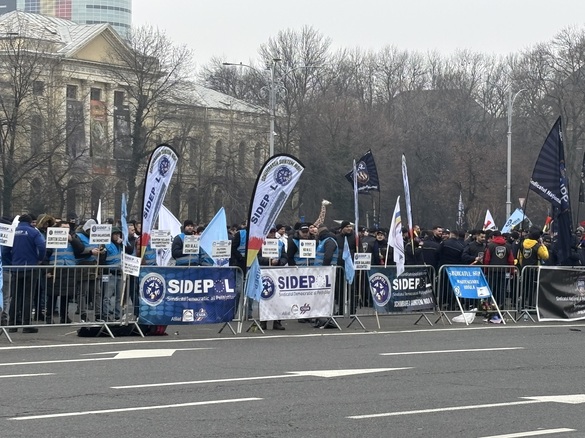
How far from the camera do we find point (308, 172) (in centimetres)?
7662


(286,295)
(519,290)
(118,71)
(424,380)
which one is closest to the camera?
(424,380)

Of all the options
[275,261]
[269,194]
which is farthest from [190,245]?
[275,261]

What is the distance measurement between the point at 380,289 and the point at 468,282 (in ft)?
6.55

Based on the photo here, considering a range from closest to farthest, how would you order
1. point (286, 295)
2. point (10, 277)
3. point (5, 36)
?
point (10, 277)
point (286, 295)
point (5, 36)

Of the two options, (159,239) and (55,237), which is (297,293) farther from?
(55,237)

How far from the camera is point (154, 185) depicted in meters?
19.2

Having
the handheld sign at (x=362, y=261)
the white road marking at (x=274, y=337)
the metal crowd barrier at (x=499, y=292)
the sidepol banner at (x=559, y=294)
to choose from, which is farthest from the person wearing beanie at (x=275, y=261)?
the sidepol banner at (x=559, y=294)

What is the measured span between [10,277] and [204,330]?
11.1 feet

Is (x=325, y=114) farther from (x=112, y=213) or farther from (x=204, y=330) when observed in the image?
(x=204, y=330)

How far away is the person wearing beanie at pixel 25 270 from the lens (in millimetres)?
18047

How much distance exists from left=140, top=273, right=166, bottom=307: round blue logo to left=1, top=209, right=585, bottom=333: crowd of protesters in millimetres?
184

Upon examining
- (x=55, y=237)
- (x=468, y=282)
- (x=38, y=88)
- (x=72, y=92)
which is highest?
(x=72, y=92)

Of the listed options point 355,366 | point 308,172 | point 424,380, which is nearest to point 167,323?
point 355,366

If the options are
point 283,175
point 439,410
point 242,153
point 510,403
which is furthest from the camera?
point 242,153
